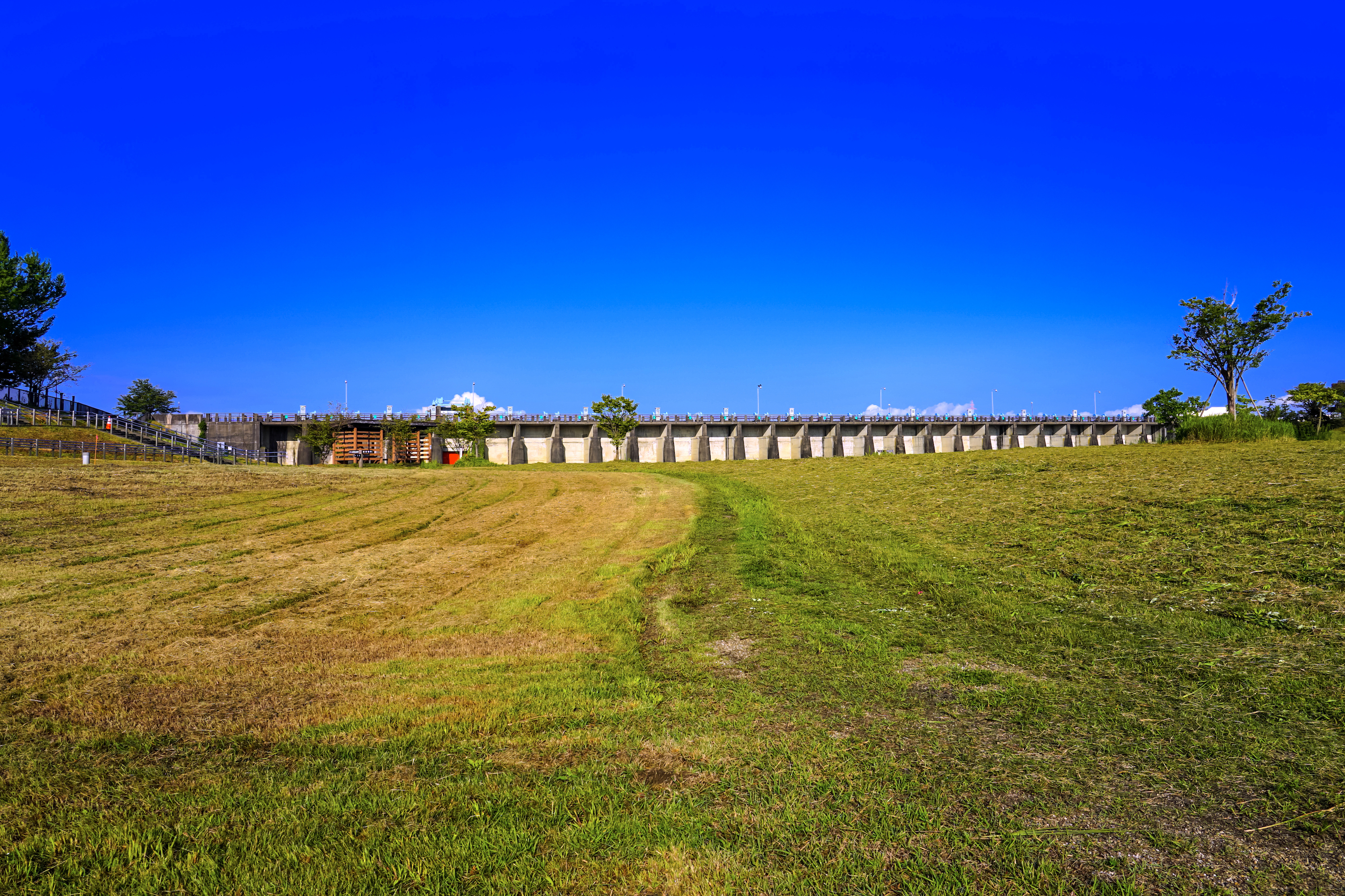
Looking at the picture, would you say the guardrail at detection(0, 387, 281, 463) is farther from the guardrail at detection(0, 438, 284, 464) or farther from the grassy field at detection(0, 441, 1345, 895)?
the grassy field at detection(0, 441, 1345, 895)

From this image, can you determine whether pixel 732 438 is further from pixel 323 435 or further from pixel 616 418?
pixel 323 435

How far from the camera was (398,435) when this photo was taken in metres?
73.4

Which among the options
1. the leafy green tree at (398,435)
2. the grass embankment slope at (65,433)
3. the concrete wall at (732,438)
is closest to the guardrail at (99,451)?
the grass embankment slope at (65,433)

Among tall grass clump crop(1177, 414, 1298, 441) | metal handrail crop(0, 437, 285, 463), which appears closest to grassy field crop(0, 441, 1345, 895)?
→ tall grass clump crop(1177, 414, 1298, 441)

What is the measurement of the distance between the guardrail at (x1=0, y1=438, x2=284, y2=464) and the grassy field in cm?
3773

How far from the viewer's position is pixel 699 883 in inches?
130

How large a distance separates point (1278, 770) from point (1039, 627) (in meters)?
3.41

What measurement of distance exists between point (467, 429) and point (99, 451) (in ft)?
110

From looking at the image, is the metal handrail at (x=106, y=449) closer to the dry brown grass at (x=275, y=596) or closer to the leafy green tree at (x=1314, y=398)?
the dry brown grass at (x=275, y=596)

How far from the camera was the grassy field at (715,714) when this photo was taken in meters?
3.51

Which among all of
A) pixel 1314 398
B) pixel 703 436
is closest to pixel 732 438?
pixel 703 436

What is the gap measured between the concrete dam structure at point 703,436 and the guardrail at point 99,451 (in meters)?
22.1

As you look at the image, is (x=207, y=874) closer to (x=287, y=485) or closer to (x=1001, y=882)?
(x=1001, y=882)

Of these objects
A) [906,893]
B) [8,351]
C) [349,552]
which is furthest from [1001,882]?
[8,351]
